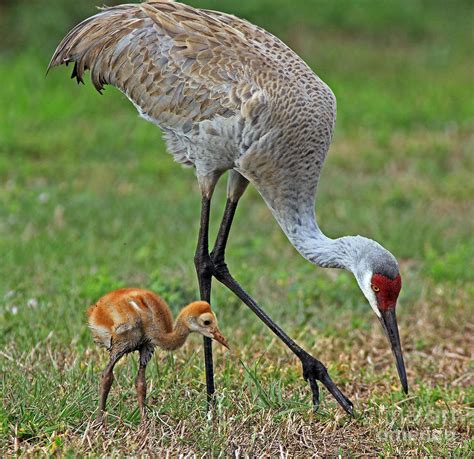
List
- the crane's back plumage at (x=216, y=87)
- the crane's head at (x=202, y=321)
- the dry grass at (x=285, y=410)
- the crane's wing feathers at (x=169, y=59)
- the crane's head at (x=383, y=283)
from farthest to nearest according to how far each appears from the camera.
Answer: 1. the crane's wing feathers at (x=169, y=59)
2. the crane's back plumage at (x=216, y=87)
3. the crane's head at (x=383, y=283)
4. the crane's head at (x=202, y=321)
5. the dry grass at (x=285, y=410)

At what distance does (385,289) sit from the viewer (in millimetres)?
4980

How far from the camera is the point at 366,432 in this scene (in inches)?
193

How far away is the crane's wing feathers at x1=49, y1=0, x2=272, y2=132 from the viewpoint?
18.0 ft

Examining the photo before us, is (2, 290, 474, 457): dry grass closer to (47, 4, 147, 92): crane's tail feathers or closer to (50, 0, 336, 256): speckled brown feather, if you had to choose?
(50, 0, 336, 256): speckled brown feather

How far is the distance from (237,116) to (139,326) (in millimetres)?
1359

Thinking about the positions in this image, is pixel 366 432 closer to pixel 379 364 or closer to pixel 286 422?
pixel 286 422

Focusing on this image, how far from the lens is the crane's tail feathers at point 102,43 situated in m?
5.86

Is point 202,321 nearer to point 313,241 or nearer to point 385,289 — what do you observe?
point 385,289

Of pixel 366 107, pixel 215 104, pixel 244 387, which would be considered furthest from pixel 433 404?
pixel 366 107

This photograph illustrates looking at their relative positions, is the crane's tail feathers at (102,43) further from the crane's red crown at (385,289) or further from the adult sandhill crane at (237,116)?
the crane's red crown at (385,289)

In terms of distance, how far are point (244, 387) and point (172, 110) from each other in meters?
1.55

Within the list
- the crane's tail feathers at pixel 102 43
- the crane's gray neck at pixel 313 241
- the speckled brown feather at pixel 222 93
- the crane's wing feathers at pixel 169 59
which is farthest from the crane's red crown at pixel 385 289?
the crane's tail feathers at pixel 102 43

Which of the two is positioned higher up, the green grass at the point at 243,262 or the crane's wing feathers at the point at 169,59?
the crane's wing feathers at the point at 169,59

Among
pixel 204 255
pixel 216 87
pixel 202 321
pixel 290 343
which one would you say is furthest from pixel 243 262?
pixel 202 321
